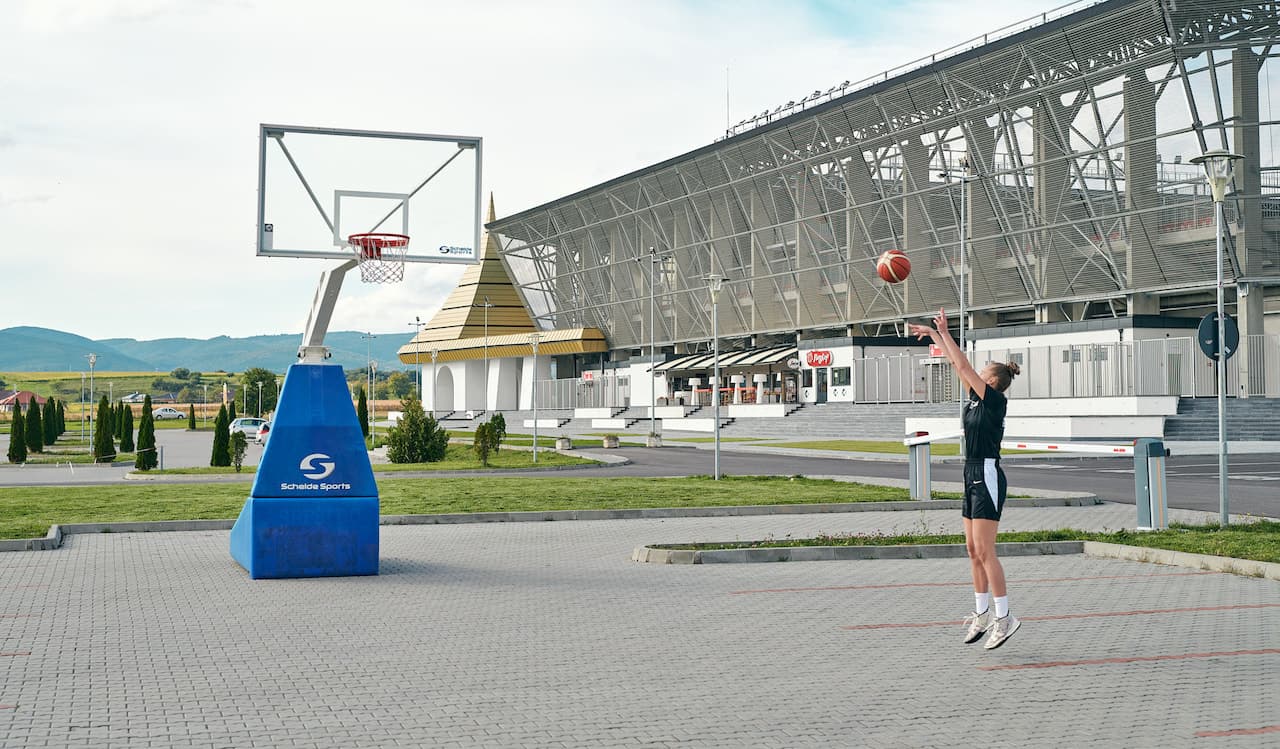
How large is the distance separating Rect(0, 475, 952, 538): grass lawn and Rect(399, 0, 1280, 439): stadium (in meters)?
20.5

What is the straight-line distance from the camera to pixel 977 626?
27.2 feet

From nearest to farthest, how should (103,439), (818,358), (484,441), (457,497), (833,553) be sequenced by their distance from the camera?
(833,553) → (457,497) → (484,441) → (103,439) → (818,358)

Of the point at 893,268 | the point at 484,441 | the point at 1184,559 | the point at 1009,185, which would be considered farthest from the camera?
the point at 1009,185

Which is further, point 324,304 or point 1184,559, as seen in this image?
point 324,304

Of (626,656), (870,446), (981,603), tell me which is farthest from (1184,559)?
(870,446)

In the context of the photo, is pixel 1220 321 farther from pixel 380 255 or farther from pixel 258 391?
pixel 258 391

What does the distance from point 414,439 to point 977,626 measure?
1209 inches

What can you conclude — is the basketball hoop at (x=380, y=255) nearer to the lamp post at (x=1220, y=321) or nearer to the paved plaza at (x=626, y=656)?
the paved plaza at (x=626, y=656)

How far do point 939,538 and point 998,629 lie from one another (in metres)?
6.51

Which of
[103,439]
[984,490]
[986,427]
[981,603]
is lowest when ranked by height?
[981,603]

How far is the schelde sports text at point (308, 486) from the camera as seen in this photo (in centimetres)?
1206

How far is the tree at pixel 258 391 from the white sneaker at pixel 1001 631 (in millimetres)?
123847

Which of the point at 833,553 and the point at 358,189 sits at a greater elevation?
the point at 358,189

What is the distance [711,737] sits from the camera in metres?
5.88
